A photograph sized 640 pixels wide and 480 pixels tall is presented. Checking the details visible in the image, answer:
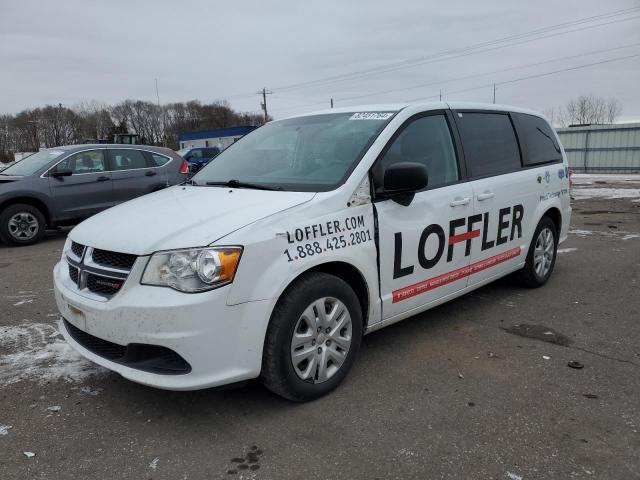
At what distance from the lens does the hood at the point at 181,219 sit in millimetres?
2699

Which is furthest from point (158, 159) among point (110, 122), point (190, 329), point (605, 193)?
point (110, 122)

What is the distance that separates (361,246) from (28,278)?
15.8 ft

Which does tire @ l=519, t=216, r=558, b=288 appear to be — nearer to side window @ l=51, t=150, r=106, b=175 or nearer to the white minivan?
the white minivan

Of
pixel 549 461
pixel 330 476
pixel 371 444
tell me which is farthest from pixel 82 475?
pixel 549 461

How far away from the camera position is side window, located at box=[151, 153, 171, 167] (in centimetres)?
991

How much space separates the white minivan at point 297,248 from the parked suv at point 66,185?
5.58 meters

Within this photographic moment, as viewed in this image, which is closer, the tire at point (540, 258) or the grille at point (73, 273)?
the grille at point (73, 273)

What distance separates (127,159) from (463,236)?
747cm

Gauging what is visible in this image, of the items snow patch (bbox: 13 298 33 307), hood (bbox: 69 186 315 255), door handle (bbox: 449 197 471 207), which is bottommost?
snow patch (bbox: 13 298 33 307)

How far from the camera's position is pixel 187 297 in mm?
2547

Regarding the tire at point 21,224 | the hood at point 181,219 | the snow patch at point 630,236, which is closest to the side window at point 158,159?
the tire at point 21,224

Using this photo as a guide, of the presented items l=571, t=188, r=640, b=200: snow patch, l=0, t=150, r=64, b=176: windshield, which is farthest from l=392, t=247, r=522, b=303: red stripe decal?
l=571, t=188, r=640, b=200: snow patch

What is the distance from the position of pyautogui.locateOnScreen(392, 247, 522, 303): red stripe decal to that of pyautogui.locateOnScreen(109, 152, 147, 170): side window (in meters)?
7.34

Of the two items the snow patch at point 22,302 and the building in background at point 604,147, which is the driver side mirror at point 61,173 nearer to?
the snow patch at point 22,302
